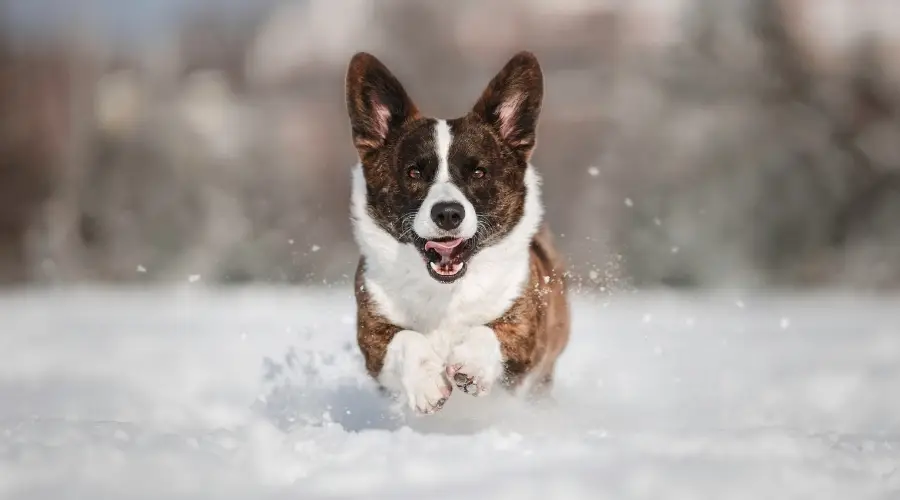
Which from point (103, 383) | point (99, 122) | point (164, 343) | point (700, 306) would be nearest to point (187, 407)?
point (103, 383)

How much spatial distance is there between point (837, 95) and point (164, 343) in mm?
13912

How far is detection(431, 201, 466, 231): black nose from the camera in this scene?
178 inches

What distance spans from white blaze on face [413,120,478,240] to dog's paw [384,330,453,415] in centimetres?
52

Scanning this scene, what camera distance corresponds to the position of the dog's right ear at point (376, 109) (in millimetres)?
5238

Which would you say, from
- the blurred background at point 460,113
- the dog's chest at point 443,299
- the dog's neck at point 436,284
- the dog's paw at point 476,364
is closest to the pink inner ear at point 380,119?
the dog's neck at point 436,284

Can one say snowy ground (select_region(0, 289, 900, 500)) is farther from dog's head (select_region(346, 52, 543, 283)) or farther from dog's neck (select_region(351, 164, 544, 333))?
dog's head (select_region(346, 52, 543, 283))

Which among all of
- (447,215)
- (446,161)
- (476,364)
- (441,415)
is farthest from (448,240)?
(441,415)

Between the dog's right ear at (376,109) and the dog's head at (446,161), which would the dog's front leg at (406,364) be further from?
the dog's right ear at (376,109)

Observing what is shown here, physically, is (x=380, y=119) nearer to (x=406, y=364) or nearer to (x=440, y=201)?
(x=440, y=201)

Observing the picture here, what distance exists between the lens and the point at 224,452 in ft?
12.5

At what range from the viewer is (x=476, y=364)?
4.54m

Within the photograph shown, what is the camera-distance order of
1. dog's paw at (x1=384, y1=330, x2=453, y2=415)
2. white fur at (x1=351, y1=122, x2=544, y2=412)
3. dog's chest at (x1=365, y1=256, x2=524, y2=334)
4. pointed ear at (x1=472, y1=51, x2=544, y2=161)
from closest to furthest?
dog's paw at (x1=384, y1=330, x2=453, y2=415), white fur at (x1=351, y1=122, x2=544, y2=412), dog's chest at (x1=365, y1=256, x2=524, y2=334), pointed ear at (x1=472, y1=51, x2=544, y2=161)

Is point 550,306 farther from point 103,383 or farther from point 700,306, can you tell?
point 700,306

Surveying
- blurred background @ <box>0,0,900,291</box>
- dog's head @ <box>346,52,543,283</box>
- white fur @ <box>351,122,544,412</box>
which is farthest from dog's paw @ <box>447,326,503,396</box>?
blurred background @ <box>0,0,900,291</box>
